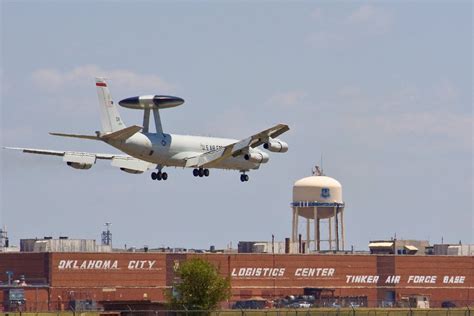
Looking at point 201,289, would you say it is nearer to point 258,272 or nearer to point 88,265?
point 88,265

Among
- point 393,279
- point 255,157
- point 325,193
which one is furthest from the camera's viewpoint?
point 325,193

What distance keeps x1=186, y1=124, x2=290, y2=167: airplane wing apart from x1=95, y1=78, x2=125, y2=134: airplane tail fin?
6.38 metres

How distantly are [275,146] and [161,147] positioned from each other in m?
10.0

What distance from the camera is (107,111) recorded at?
A: 114m

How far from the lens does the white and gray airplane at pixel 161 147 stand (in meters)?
110

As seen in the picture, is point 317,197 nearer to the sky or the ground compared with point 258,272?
nearer to the sky

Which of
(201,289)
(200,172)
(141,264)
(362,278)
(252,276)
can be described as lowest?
(201,289)

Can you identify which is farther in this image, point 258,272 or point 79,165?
point 258,272

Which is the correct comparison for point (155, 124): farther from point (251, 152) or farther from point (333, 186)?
point (333, 186)

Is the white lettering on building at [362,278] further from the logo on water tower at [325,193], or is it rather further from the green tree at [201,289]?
the green tree at [201,289]

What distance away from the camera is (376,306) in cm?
16462

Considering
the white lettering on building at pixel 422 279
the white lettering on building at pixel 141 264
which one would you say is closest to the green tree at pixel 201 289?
the white lettering on building at pixel 141 264

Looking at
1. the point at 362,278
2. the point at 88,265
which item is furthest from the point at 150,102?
the point at 362,278

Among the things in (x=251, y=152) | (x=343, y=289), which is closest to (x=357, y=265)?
(x=343, y=289)
